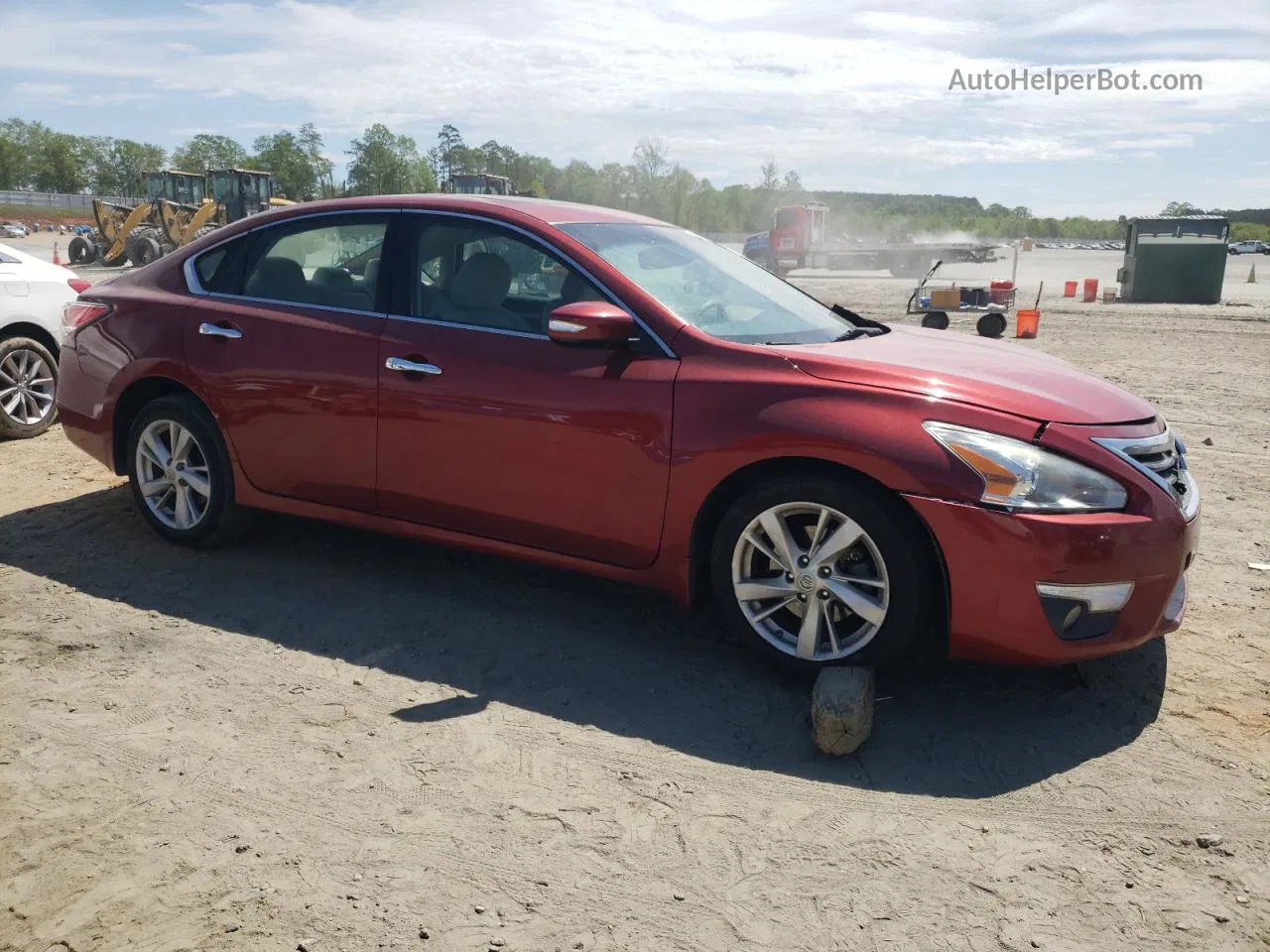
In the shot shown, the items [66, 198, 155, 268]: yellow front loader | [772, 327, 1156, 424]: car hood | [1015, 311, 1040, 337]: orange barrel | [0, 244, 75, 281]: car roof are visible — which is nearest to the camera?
[772, 327, 1156, 424]: car hood

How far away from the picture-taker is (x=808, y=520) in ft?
12.5

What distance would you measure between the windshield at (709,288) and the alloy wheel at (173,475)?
2.19 meters

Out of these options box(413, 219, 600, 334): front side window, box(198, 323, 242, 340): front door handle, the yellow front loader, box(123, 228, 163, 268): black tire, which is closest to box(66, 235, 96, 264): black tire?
the yellow front loader

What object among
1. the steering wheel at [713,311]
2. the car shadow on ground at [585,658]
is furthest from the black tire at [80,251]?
the steering wheel at [713,311]

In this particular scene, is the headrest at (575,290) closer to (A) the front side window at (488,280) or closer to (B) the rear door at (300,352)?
(A) the front side window at (488,280)

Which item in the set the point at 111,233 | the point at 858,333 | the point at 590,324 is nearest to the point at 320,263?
the point at 590,324

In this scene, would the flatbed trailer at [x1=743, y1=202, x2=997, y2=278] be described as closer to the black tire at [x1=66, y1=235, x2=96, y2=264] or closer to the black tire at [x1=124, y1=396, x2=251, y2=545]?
the black tire at [x1=66, y1=235, x2=96, y2=264]

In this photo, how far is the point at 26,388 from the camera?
26.1 feet

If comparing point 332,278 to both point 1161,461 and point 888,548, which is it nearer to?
point 888,548

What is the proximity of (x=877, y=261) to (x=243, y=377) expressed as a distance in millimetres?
41054

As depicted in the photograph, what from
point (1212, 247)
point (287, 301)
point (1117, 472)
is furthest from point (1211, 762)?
point (1212, 247)

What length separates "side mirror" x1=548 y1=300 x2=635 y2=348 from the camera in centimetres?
397

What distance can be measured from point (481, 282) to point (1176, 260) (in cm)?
2457

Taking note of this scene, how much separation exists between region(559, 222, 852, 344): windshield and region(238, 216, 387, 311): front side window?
0.95 m
